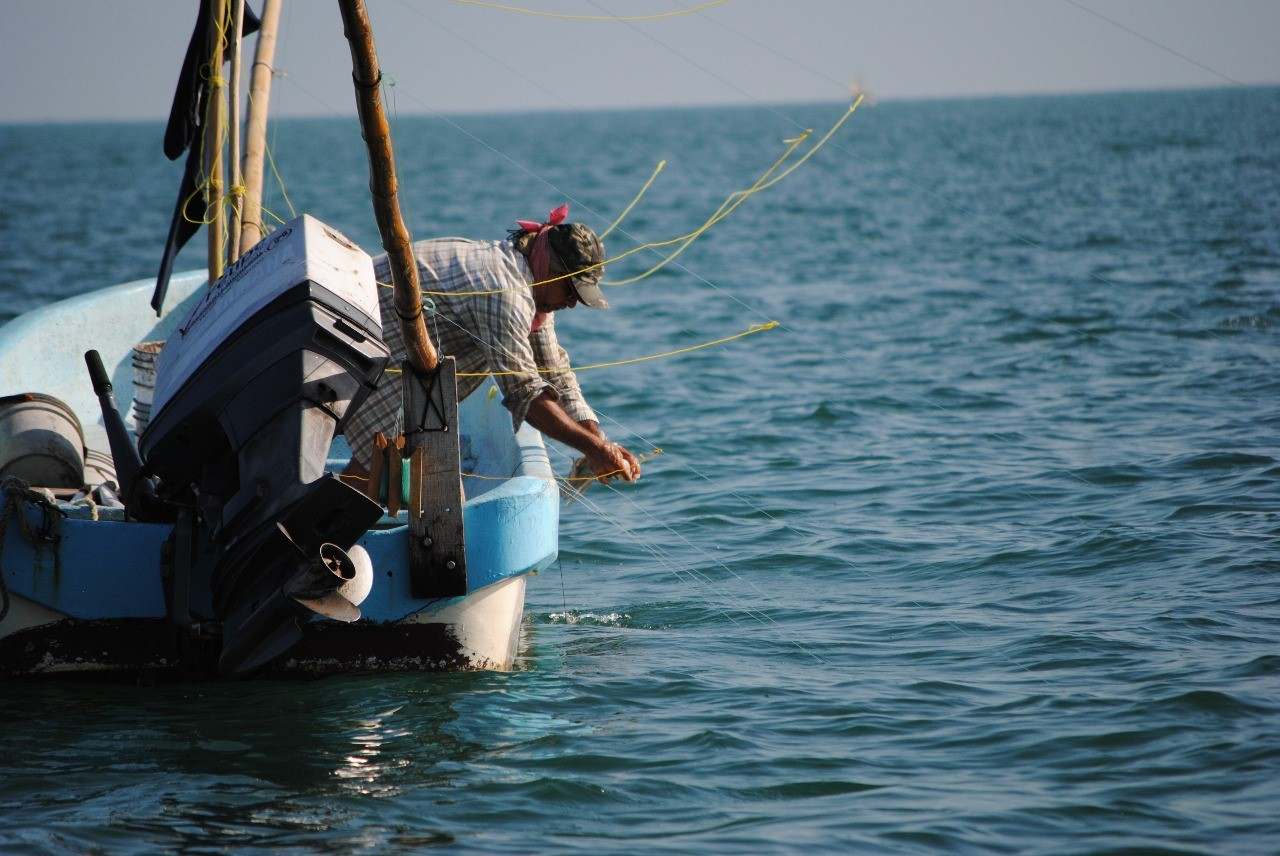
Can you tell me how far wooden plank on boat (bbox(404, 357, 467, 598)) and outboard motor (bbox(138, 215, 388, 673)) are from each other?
0.25 meters

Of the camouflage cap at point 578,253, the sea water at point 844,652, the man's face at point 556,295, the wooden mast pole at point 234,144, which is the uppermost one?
the wooden mast pole at point 234,144

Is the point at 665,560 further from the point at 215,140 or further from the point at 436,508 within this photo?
the point at 215,140

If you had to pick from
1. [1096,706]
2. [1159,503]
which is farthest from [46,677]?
[1159,503]

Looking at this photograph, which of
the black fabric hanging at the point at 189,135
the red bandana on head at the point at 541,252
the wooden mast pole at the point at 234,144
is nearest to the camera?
the red bandana on head at the point at 541,252

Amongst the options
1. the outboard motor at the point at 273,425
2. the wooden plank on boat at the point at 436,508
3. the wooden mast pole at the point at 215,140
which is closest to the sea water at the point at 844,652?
the wooden plank on boat at the point at 436,508

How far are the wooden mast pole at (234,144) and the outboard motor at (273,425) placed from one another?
5.41 feet

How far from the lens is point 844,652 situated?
5.47 m

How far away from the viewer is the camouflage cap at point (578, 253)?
205 inches

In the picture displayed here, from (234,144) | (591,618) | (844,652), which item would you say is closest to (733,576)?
(591,618)

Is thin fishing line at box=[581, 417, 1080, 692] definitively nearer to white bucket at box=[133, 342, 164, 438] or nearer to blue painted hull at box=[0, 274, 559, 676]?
blue painted hull at box=[0, 274, 559, 676]

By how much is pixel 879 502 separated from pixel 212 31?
4.29 metres

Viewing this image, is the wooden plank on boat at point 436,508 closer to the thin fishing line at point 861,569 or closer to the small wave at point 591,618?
the small wave at point 591,618

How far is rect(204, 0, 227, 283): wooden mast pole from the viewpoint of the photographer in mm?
6477

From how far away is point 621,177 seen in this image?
46.5 m
